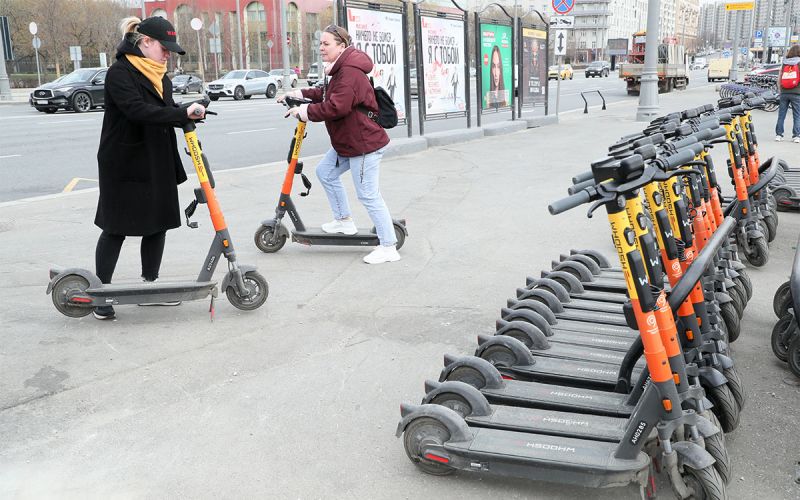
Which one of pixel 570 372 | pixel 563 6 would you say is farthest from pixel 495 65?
pixel 570 372

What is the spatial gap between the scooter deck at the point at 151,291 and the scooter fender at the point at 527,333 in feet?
6.84

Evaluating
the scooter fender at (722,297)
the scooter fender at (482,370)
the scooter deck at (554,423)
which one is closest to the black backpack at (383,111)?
the scooter fender at (722,297)

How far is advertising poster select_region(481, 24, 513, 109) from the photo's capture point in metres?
16.2

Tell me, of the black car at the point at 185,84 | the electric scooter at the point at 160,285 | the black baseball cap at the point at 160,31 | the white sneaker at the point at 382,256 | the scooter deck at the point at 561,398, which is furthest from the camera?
the black car at the point at 185,84

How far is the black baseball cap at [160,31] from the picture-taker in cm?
459

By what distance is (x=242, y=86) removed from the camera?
124ft

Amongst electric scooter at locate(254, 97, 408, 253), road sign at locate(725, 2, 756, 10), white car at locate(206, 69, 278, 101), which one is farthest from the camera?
road sign at locate(725, 2, 756, 10)

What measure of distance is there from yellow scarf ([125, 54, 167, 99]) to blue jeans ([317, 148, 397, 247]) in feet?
6.16

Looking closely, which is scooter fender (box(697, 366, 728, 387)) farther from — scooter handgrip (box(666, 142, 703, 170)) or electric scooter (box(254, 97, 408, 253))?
electric scooter (box(254, 97, 408, 253))

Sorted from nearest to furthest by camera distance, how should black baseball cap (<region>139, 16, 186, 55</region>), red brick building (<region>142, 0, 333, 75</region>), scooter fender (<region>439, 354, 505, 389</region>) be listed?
1. scooter fender (<region>439, 354, 505, 389</region>)
2. black baseball cap (<region>139, 16, 186, 55</region>)
3. red brick building (<region>142, 0, 333, 75</region>)

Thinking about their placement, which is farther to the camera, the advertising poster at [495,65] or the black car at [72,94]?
the black car at [72,94]

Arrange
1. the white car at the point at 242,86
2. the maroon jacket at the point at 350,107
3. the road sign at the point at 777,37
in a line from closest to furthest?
1. the maroon jacket at the point at 350,107
2. the white car at the point at 242,86
3. the road sign at the point at 777,37

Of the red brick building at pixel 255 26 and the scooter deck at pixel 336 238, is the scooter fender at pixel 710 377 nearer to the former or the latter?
the scooter deck at pixel 336 238

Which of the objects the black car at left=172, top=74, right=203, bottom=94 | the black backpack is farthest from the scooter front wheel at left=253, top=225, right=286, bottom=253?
the black car at left=172, top=74, right=203, bottom=94
